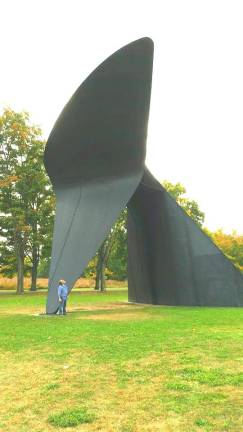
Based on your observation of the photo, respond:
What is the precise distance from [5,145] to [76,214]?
20266 mm

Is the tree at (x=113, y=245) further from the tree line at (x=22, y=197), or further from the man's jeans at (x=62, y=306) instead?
the man's jeans at (x=62, y=306)

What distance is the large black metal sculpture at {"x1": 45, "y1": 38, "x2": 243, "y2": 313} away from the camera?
16.6 metres

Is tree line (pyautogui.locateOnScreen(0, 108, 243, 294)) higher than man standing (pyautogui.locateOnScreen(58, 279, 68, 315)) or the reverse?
higher

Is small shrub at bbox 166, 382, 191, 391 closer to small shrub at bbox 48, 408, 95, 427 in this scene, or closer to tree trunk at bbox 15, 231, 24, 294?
small shrub at bbox 48, 408, 95, 427

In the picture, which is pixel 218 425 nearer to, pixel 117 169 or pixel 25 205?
pixel 117 169

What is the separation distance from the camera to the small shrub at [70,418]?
4.64m

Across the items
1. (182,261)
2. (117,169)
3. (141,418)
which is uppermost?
(117,169)

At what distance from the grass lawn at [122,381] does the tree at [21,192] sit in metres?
25.1

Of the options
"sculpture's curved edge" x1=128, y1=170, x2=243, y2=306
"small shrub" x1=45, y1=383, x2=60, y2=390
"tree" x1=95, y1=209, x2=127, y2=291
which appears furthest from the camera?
"tree" x1=95, y1=209, x2=127, y2=291

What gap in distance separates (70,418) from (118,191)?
13534 millimetres

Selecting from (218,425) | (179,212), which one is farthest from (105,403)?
(179,212)

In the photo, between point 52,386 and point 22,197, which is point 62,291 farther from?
point 22,197

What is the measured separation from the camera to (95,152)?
1812 cm

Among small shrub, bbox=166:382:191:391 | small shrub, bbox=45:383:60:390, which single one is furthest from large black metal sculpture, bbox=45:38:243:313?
small shrub, bbox=166:382:191:391
